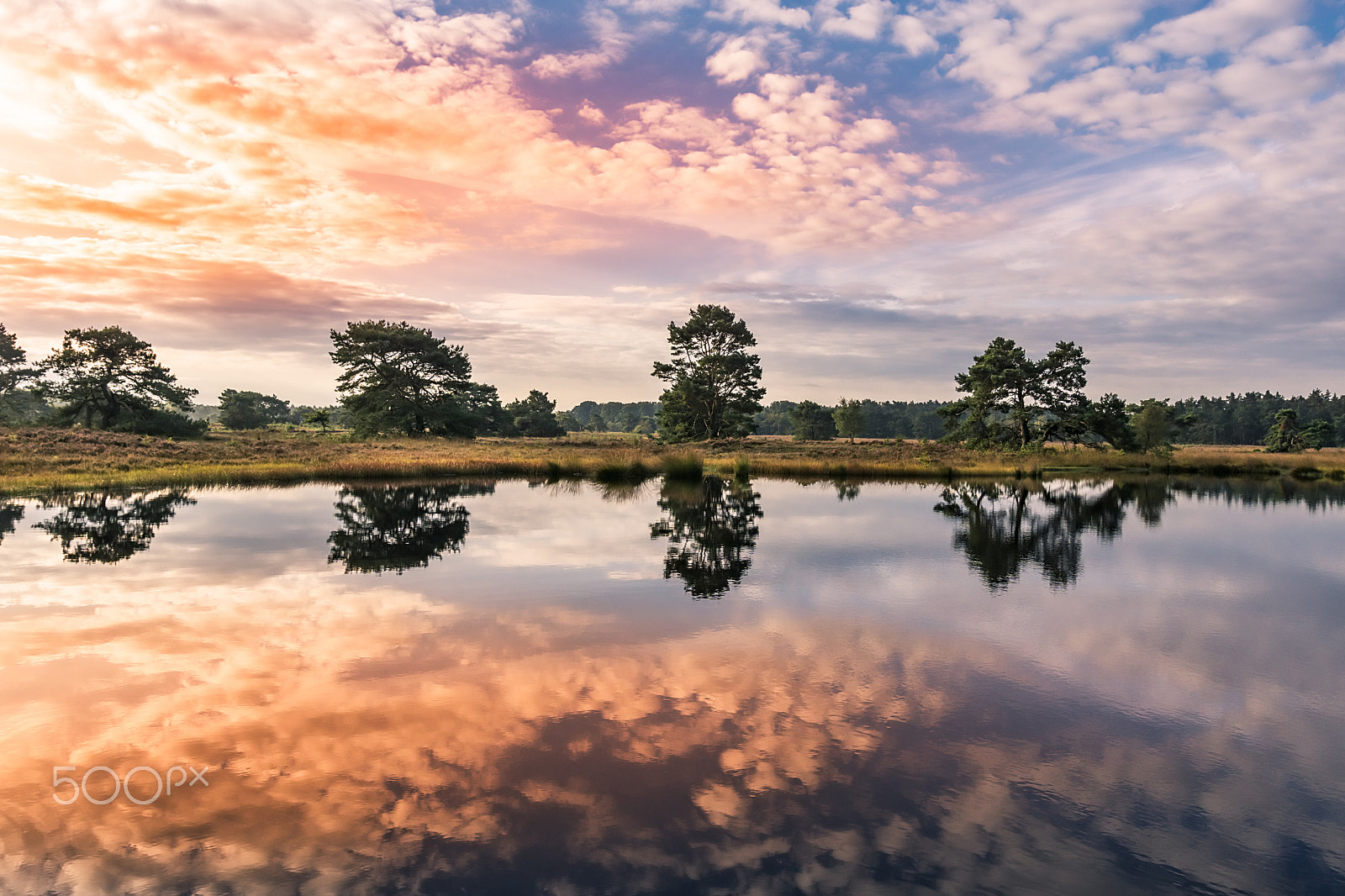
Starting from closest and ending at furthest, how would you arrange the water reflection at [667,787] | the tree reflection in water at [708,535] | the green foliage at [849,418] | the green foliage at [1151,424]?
the water reflection at [667,787] < the tree reflection in water at [708,535] < the green foliage at [1151,424] < the green foliage at [849,418]

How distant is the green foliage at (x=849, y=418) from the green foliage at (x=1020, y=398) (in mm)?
73645

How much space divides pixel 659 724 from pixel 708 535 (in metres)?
13.6

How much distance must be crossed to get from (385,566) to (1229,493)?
43.4m

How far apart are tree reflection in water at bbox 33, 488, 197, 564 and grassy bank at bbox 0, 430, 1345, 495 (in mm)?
4328

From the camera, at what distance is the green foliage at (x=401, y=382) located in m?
67.6

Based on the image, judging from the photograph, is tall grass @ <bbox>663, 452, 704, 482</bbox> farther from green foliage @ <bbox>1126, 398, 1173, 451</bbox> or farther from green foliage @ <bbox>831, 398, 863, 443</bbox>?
green foliage @ <bbox>831, 398, 863, 443</bbox>

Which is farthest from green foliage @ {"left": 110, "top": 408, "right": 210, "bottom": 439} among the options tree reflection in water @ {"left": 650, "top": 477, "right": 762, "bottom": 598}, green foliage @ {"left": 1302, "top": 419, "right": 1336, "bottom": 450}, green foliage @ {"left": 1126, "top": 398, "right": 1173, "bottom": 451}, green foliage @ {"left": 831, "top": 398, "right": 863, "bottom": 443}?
green foliage @ {"left": 1302, "top": 419, "right": 1336, "bottom": 450}

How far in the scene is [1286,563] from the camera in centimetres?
1817

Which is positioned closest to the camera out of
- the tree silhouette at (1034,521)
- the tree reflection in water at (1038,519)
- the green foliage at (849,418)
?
the tree silhouette at (1034,521)

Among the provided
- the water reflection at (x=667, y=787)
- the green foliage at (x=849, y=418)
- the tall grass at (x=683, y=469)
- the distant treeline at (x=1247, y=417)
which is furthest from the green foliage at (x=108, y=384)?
the distant treeline at (x=1247, y=417)

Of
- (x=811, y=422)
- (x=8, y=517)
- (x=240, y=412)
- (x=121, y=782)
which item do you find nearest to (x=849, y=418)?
(x=811, y=422)

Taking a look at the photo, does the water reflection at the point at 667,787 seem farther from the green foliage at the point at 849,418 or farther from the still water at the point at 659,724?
the green foliage at the point at 849,418

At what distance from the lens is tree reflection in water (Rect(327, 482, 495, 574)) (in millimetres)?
16625

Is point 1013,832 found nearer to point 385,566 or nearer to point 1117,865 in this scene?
point 1117,865
